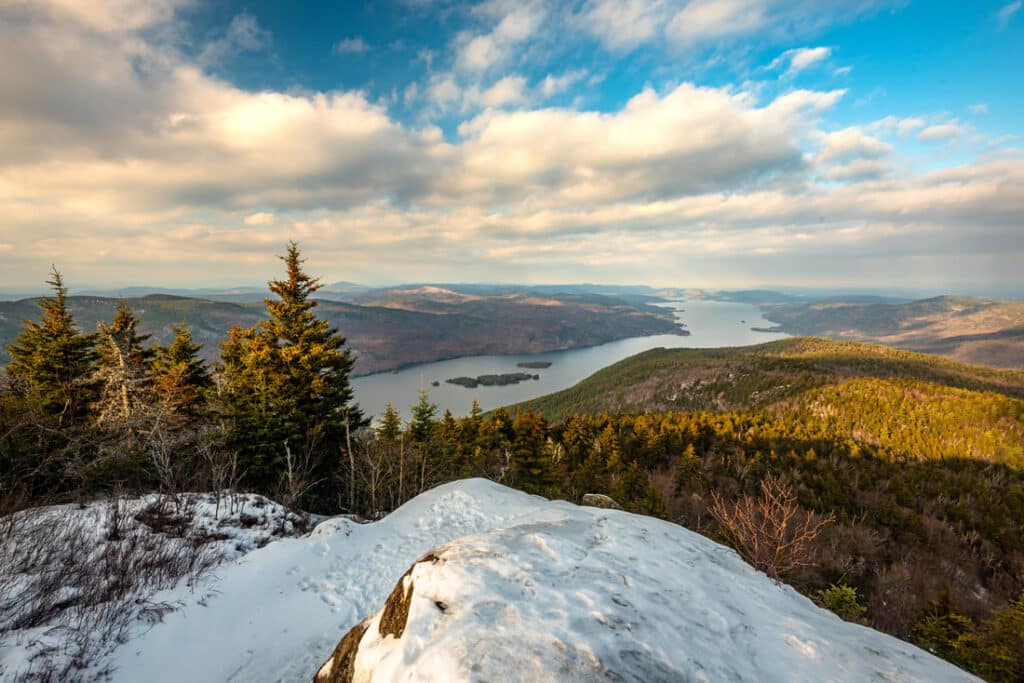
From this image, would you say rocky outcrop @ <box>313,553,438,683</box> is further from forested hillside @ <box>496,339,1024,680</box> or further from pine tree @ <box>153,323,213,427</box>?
pine tree @ <box>153,323,213,427</box>

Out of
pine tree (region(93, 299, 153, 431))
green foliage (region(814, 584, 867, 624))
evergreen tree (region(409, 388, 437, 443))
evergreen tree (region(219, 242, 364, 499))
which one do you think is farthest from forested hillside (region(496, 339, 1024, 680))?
pine tree (region(93, 299, 153, 431))

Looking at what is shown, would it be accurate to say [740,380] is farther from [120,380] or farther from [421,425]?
[120,380]

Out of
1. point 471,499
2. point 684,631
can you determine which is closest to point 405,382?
point 471,499

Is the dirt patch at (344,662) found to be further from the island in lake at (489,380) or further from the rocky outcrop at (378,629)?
the island in lake at (489,380)

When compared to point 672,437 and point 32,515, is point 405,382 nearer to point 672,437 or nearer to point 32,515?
point 672,437

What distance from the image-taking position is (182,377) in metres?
23.1

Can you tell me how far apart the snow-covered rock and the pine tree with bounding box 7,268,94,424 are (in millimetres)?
26488

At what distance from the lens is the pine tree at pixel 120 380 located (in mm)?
16016

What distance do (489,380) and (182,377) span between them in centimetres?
14707

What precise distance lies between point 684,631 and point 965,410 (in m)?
141

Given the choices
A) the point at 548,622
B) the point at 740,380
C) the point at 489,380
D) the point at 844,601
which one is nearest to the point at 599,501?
the point at 844,601

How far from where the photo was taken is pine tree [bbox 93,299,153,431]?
52.5 feet

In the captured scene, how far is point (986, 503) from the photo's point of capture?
50.5 metres

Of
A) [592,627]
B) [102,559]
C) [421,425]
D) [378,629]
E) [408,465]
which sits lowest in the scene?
[408,465]
